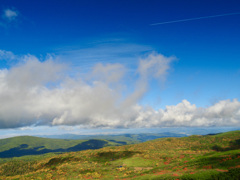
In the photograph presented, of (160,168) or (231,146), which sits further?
(231,146)

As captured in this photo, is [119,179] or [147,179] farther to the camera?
[119,179]

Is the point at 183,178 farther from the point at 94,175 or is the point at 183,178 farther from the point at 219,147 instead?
the point at 219,147

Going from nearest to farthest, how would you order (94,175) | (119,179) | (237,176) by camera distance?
(237,176) → (119,179) → (94,175)

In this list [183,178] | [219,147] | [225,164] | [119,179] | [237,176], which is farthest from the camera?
[219,147]

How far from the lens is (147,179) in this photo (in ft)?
176

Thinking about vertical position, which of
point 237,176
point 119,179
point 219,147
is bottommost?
point 219,147

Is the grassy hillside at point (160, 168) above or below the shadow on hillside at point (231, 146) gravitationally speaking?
above

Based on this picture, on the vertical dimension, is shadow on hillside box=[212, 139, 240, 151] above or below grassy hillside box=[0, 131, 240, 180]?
below

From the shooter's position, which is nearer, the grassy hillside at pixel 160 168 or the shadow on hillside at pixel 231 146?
the grassy hillside at pixel 160 168

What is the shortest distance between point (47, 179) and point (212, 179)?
87850 mm

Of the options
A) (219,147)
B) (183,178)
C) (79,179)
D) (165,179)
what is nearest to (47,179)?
(79,179)

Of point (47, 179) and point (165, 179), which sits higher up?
point (165, 179)

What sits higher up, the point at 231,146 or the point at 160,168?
the point at 160,168

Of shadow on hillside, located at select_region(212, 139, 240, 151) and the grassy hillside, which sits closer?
the grassy hillside
